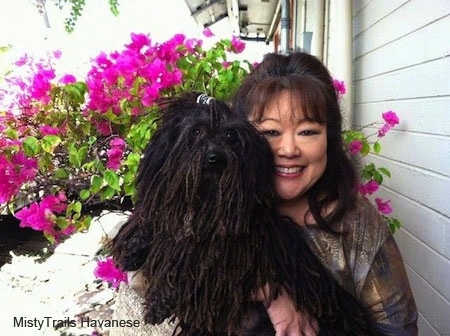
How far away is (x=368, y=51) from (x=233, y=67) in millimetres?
1529

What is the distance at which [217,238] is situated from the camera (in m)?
1.13

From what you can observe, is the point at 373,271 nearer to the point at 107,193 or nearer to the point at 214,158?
the point at 214,158

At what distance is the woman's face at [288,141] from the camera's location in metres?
1.27

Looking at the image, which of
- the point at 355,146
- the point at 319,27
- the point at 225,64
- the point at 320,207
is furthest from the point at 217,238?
the point at 319,27

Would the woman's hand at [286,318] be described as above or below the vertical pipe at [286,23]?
below

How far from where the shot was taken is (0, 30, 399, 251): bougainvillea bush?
1.76 meters

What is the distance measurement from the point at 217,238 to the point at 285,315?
30 cm

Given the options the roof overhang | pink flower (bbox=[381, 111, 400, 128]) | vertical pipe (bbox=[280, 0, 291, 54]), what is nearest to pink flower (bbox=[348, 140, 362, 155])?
pink flower (bbox=[381, 111, 400, 128])

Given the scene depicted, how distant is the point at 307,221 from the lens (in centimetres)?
137

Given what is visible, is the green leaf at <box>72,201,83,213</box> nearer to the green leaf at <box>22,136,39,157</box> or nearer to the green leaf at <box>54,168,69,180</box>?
the green leaf at <box>54,168,69,180</box>

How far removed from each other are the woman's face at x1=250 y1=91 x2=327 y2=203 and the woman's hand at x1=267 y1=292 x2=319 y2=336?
294 millimetres

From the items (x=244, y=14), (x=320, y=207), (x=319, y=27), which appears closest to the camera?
(x=320, y=207)

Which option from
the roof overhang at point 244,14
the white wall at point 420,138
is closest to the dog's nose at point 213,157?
the white wall at point 420,138

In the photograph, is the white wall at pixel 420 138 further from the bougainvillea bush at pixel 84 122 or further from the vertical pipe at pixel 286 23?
the vertical pipe at pixel 286 23
